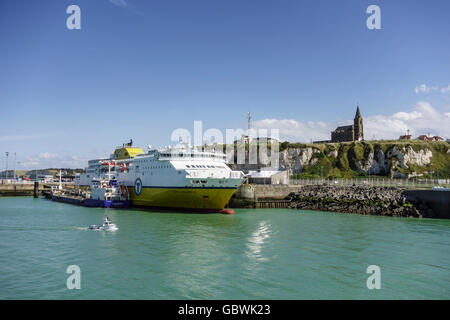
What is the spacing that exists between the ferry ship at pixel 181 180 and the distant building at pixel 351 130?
112721 mm

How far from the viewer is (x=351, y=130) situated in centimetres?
14050

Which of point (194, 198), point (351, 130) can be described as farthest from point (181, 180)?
point (351, 130)

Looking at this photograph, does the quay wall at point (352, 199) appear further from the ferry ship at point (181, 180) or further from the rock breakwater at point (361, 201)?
the ferry ship at point (181, 180)

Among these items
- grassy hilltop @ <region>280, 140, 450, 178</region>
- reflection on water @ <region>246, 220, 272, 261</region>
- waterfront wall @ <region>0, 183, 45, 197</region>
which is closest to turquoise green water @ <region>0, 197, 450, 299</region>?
reflection on water @ <region>246, 220, 272, 261</region>

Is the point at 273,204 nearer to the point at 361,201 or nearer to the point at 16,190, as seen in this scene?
the point at 361,201

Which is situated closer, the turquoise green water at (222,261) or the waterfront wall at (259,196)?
the turquoise green water at (222,261)

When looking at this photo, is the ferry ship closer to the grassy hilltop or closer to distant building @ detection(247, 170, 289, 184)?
distant building @ detection(247, 170, 289, 184)

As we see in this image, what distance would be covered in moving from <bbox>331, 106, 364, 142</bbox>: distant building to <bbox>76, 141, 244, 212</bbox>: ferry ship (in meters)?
113

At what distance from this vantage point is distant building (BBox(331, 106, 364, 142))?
466ft

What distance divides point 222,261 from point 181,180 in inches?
816

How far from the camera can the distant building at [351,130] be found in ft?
466

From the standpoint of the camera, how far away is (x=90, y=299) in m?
12.5

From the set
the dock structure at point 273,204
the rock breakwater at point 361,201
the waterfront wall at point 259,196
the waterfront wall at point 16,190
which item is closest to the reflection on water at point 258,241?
the rock breakwater at point 361,201
